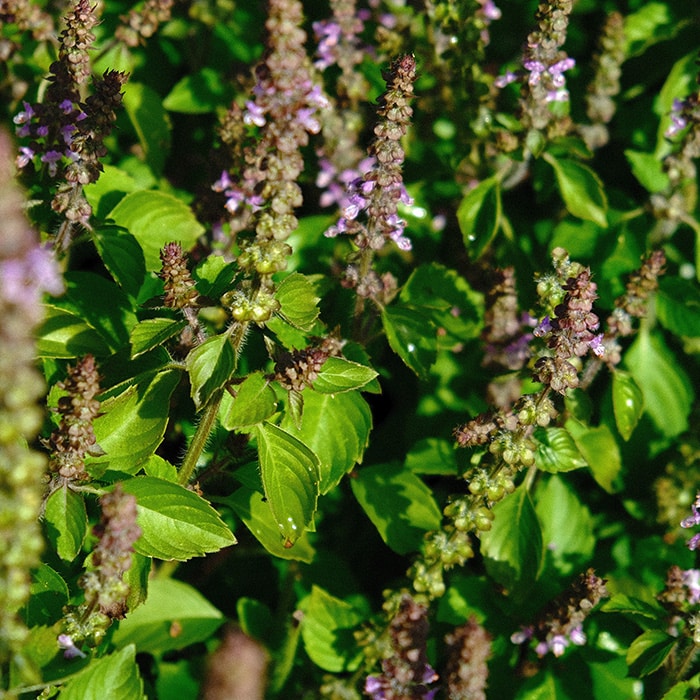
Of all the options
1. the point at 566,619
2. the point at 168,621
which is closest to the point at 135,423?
the point at 168,621

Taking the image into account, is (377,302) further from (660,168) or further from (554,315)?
(660,168)

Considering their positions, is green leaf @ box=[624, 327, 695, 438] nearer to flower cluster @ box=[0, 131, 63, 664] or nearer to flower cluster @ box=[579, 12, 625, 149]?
flower cluster @ box=[579, 12, 625, 149]

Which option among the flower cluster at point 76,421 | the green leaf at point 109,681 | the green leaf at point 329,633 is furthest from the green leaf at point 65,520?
the green leaf at point 329,633

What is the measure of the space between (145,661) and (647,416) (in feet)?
7.55

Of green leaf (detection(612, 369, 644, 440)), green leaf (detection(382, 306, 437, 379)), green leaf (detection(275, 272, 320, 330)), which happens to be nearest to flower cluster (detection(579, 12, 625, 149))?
green leaf (detection(612, 369, 644, 440))

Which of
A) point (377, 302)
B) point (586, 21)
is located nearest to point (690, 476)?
point (377, 302)

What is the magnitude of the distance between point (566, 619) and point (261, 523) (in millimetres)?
1038

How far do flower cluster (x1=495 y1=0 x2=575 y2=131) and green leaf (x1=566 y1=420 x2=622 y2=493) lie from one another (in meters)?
1.20

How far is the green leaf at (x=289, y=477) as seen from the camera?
251 centimetres

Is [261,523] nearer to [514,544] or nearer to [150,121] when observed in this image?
[514,544]

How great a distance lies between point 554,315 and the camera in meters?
2.62

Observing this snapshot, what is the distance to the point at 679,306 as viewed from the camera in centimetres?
354

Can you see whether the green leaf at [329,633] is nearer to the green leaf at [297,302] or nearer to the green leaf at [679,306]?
the green leaf at [297,302]

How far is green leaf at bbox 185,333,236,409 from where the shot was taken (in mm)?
2250
